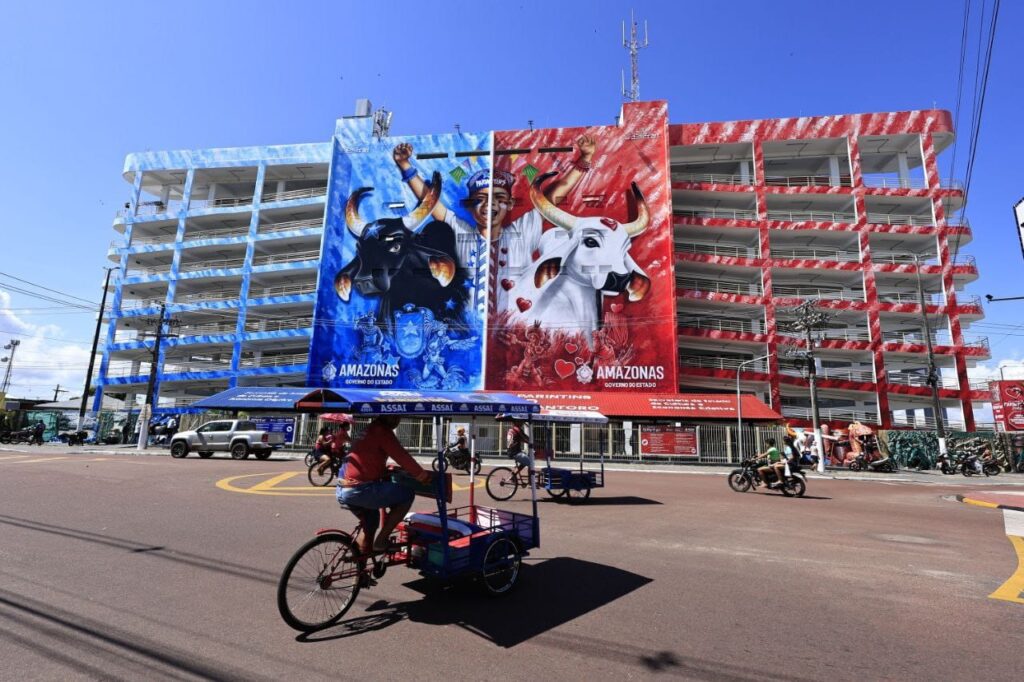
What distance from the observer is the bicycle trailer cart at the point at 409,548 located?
409cm

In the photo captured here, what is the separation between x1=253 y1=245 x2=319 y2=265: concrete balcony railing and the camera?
141 ft

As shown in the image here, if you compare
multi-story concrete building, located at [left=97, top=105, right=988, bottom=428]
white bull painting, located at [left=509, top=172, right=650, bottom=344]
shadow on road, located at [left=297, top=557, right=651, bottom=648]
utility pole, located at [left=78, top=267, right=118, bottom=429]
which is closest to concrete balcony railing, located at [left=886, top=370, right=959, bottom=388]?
multi-story concrete building, located at [left=97, top=105, right=988, bottom=428]

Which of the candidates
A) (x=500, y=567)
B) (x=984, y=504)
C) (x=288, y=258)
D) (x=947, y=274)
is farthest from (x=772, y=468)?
(x=288, y=258)

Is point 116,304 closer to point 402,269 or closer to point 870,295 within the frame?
point 402,269

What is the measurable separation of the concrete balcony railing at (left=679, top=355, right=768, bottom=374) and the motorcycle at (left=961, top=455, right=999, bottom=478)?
1152cm

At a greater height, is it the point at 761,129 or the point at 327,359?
the point at 761,129

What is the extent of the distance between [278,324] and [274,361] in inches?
134

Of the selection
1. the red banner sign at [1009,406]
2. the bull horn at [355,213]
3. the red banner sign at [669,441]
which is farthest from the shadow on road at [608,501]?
the bull horn at [355,213]

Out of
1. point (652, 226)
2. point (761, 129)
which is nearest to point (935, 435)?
point (652, 226)

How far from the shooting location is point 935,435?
2898cm

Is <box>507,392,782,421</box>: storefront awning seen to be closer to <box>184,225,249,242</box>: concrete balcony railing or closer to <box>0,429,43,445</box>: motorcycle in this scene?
<box>0,429,43,445</box>: motorcycle

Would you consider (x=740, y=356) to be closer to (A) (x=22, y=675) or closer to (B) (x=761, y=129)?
(B) (x=761, y=129)

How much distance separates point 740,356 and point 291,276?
3892cm

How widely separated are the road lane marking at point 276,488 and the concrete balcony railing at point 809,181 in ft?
126
